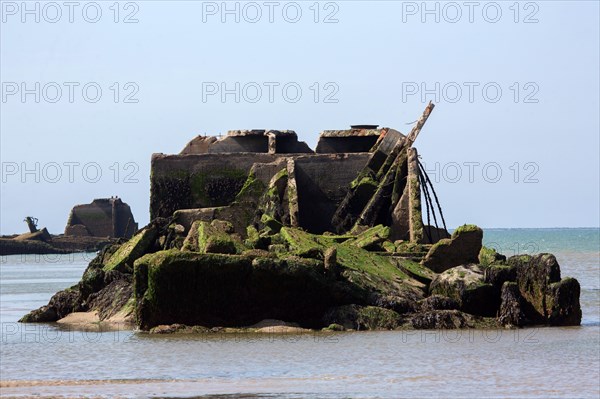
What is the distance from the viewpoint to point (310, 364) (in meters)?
17.5

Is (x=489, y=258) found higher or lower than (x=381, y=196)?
lower

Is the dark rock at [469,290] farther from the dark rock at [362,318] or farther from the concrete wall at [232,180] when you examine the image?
the concrete wall at [232,180]

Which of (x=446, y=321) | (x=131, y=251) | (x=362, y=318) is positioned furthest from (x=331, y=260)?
(x=131, y=251)

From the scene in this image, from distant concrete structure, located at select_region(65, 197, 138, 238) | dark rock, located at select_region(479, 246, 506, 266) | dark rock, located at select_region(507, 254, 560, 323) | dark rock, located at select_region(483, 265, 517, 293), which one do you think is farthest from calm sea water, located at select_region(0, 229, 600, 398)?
distant concrete structure, located at select_region(65, 197, 138, 238)

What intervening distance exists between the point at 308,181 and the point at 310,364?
10884 mm

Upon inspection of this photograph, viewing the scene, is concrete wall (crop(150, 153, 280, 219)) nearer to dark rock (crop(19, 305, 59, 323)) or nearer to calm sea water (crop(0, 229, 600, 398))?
dark rock (crop(19, 305, 59, 323))

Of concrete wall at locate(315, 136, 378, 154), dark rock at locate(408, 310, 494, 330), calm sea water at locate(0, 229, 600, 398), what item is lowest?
calm sea water at locate(0, 229, 600, 398)

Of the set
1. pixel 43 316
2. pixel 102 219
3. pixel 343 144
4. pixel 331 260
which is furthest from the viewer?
pixel 102 219

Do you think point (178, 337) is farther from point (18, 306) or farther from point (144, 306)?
point (18, 306)

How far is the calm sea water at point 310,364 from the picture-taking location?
15.4m

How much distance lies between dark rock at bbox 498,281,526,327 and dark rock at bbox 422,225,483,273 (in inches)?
84.7

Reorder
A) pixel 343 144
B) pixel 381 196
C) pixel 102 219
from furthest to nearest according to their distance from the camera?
pixel 102 219, pixel 343 144, pixel 381 196

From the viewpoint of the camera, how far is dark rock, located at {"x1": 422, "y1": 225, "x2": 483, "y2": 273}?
23.2m

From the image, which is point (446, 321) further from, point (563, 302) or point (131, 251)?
point (131, 251)
